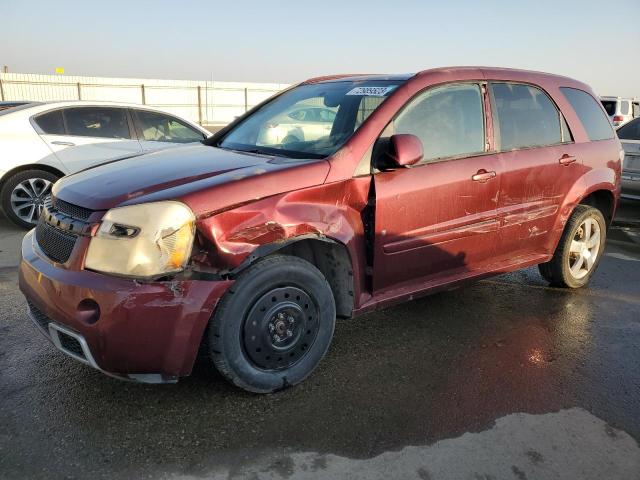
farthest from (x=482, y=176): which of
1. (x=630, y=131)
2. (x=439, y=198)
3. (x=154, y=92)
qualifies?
(x=154, y=92)

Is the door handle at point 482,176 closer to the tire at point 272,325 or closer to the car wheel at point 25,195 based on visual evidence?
the tire at point 272,325

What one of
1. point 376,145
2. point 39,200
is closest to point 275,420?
point 376,145

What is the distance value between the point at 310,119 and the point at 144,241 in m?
1.64

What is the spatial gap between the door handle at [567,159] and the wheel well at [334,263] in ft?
6.99

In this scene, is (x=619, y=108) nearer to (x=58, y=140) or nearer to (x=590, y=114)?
(x=590, y=114)

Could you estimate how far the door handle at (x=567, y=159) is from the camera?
4082 mm

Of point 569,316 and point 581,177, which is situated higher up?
point 581,177

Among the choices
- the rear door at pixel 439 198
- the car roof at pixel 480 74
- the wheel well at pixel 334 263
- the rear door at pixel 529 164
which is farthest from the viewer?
the rear door at pixel 529 164

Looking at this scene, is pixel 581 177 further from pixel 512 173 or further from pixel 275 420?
pixel 275 420

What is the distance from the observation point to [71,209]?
2709 millimetres

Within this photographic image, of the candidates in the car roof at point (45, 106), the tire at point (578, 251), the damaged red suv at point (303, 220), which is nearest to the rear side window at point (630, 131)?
the tire at point (578, 251)

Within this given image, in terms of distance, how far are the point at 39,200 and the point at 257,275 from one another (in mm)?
4992

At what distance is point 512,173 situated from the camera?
3.72 metres

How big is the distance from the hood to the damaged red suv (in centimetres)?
1
